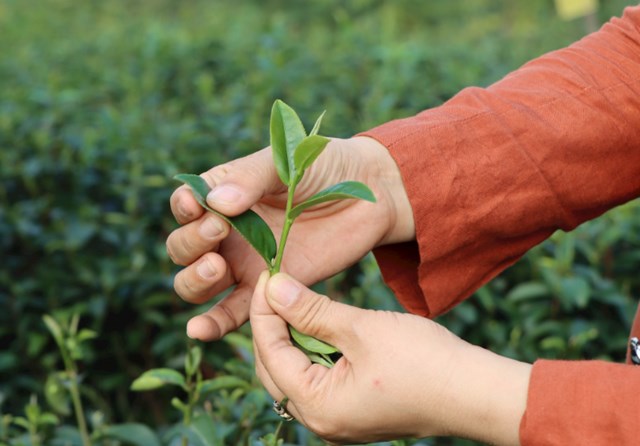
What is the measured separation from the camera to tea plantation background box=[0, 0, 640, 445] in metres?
1.87

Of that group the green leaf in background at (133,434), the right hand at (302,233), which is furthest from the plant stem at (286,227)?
the green leaf in background at (133,434)

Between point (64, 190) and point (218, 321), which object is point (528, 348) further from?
point (64, 190)

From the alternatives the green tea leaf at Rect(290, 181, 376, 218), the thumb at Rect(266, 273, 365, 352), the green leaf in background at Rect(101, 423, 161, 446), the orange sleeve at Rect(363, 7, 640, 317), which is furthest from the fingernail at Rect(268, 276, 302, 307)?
the green leaf in background at Rect(101, 423, 161, 446)

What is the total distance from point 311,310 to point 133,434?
58cm

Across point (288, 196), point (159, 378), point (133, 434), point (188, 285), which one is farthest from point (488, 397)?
point (133, 434)

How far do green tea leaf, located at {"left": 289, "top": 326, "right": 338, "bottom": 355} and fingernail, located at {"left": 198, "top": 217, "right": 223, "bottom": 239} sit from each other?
187 millimetres

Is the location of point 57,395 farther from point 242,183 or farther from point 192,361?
point 242,183

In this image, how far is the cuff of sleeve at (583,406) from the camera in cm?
111

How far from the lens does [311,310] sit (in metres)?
1.25

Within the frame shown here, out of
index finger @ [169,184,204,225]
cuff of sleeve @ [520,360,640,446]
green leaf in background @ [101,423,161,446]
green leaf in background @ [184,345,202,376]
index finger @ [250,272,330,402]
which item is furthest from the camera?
green leaf in background @ [101,423,161,446]

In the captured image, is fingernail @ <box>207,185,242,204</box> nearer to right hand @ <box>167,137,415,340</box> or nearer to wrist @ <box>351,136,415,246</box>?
right hand @ <box>167,137,415,340</box>

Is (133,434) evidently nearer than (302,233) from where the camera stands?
No

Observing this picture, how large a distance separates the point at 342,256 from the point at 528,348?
36.9 inches

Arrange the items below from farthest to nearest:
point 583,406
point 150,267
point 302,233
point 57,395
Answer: point 150,267 → point 57,395 → point 302,233 → point 583,406
